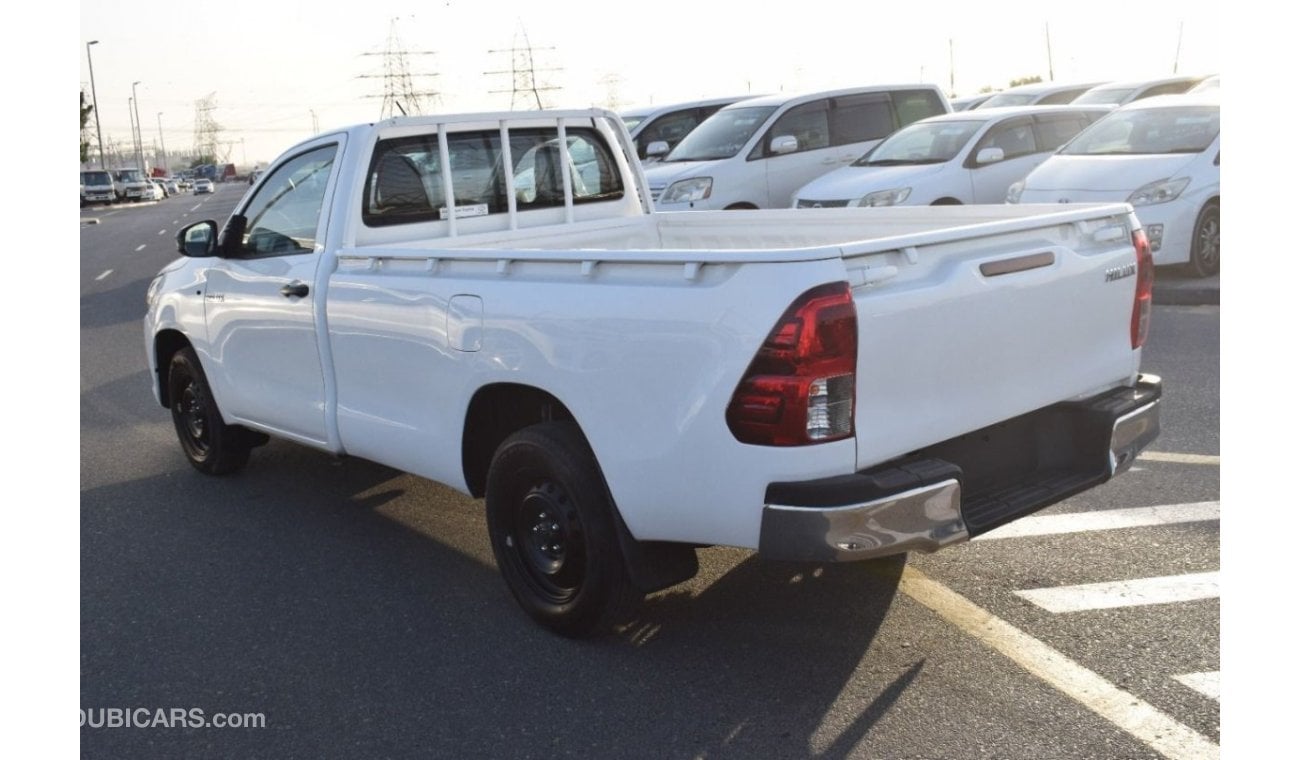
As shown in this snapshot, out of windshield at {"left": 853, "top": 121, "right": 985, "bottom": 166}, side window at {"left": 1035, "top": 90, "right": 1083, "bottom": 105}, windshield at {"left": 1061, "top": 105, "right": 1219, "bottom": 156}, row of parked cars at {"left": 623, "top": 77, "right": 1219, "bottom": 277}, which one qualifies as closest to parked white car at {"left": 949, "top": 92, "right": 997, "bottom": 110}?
side window at {"left": 1035, "top": 90, "right": 1083, "bottom": 105}

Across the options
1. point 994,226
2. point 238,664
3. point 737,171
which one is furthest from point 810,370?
point 737,171

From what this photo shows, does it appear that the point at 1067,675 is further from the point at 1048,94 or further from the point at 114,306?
the point at 1048,94

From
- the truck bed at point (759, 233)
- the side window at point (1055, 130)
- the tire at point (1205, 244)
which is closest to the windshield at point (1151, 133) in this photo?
the tire at point (1205, 244)

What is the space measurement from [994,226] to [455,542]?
2759mm

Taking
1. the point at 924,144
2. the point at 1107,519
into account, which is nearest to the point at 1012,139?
the point at 924,144

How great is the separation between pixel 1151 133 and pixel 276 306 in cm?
969

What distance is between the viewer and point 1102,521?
555 centimetres

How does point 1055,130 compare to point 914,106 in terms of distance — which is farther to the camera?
point 914,106

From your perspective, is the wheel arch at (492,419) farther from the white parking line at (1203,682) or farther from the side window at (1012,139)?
the side window at (1012,139)

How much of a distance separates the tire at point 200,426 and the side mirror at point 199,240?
0.70 m

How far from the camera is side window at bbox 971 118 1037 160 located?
14258mm

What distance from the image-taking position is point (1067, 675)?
409cm

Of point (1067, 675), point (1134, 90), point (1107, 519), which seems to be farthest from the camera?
point (1134, 90)

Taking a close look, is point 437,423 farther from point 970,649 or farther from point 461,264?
point 970,649
